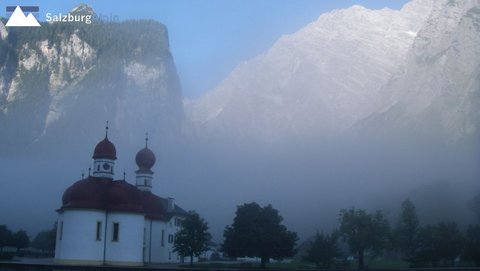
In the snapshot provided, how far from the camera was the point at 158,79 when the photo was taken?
645ft

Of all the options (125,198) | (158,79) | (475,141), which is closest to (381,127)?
(475,141)

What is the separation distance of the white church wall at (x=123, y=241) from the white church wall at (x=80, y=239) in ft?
4.85

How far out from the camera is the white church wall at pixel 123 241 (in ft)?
232

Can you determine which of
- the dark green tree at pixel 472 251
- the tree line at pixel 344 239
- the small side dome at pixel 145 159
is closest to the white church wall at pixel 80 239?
the tree line at pixel 344 239

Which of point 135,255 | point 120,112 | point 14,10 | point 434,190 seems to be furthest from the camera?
point 120,112

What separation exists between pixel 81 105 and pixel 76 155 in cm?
1614

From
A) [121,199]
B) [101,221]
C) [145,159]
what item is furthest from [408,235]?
[145,159]

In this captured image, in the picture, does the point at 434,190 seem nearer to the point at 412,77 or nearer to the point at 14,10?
the point at 412,77

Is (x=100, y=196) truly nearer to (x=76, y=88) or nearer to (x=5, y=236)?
(x=5, y=236)

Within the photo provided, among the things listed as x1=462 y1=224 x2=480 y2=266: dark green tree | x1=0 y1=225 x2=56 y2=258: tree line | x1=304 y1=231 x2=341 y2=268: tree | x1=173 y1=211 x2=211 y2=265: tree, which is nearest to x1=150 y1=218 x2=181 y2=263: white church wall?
x1=173 y1=211 x2=211 y2=265: tree

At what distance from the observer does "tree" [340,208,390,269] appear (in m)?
76.4

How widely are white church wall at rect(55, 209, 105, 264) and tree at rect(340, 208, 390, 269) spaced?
30.9 metres

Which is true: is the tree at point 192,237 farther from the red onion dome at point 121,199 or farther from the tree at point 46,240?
Result: the tree at point 46,240

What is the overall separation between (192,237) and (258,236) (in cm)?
1094
